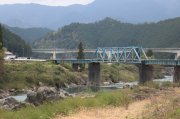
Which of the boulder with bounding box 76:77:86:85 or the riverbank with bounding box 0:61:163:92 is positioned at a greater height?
the riverbank with bounding box 0:61:163:92

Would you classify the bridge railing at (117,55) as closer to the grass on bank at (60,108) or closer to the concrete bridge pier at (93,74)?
the concrete bridge pier at (93,74)

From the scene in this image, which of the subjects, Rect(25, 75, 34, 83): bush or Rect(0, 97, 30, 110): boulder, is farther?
Rect(25, 75, 34, 83): bush

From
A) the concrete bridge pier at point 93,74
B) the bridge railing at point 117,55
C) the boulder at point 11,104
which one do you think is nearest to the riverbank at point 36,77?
the concrete bridge pier at point 93,74

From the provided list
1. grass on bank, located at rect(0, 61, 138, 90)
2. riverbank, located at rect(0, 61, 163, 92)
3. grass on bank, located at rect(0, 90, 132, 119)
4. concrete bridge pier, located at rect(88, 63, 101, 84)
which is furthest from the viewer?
concrete bridge pier, located at rect(88, 63, 101, 84)

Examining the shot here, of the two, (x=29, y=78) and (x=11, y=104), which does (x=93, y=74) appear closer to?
(x=29, y=78)

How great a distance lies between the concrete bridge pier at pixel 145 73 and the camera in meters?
83.0

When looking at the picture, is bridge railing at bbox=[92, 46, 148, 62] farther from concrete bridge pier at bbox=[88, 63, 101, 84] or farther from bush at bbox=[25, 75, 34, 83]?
bush at bbox=[25, 75, 34, 83]

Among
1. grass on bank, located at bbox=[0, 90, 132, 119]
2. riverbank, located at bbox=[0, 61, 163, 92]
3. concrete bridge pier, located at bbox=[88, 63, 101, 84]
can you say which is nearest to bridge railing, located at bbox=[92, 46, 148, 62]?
concrete bridge pier, located at bbox=[88, 63, 101, 84]

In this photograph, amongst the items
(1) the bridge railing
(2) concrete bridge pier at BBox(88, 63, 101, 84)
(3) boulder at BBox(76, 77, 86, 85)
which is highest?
(1) the bridge railing

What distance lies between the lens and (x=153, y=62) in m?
81.9

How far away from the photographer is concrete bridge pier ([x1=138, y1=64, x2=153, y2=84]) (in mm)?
83000

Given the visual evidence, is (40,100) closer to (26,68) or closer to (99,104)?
(99,104)

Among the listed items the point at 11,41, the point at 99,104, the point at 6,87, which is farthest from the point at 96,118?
the point at 11,41

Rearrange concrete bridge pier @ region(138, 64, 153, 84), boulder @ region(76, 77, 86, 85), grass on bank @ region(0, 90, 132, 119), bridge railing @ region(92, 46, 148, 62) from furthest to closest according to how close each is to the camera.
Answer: boulder @ region(76, 77, 86, 85) < bridge railing @ region(92, 46, 148, 62) < concrete bridge pier @ region(138, 64, 153, 84) < grass on bank @ region(0, 90, 132, 119)
